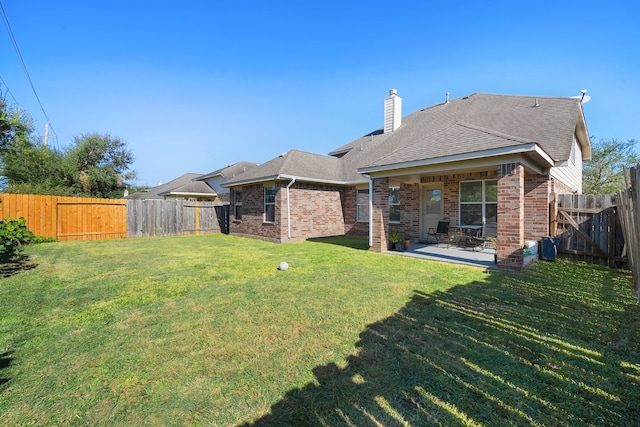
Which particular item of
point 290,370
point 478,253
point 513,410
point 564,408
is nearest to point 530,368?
point 564,408

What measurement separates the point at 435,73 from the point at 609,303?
1151cm

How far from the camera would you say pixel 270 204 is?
43.6 ft

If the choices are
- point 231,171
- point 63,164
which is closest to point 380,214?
point 231,171

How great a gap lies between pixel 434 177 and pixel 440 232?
2.20 m

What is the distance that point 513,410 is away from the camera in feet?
7.11

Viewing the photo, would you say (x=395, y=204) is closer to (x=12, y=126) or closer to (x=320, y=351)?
(x=320, y=351)

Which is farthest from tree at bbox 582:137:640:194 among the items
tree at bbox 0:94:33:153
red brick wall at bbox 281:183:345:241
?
tree at bbox 0:94:33:153

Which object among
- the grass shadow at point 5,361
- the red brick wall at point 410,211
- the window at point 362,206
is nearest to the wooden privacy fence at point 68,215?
the window at point 362,206

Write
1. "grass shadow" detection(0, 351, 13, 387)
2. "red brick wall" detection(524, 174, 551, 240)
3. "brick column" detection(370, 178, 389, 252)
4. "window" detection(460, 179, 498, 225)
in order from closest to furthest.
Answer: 1. "grass shadow" detection(0, 351, 13, 387)
2. "red brick wall" detection(524, 174, 551, 240)
3. "brick column" detection(370, 178, 389, 252)
4. "window" detection(460, 179, 498, 225)

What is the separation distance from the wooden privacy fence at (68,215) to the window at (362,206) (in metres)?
12.1

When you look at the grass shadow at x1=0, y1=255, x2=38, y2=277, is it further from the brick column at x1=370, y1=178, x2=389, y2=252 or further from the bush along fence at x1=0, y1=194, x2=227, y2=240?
the brick column at x1=370, y1=178, x2=389, y2=252

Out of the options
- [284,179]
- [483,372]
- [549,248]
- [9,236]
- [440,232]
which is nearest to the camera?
[483,372]

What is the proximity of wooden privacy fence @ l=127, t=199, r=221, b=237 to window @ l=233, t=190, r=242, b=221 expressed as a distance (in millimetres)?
2072

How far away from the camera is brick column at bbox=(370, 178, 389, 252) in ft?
30.9
